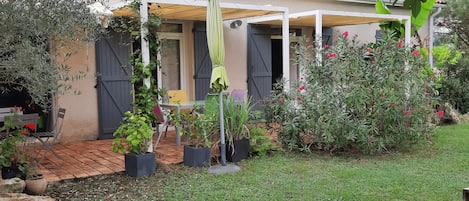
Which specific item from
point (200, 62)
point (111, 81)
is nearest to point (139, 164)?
point (111, 81)

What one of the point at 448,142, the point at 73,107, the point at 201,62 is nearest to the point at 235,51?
the point at 201,62

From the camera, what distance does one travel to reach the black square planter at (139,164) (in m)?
5.61

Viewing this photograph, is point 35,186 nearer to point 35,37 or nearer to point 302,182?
point 35,37

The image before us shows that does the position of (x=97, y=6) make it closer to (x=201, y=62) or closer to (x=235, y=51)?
(x=201, y=62)

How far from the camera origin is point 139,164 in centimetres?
561

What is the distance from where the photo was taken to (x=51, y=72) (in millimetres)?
4047

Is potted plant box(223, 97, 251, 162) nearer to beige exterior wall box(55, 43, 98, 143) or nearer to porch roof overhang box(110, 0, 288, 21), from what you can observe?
porch roof overhang box(110, 0, 288, 21)

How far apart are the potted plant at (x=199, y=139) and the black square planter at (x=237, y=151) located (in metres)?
0.32

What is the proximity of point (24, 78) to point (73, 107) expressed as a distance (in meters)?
4.04

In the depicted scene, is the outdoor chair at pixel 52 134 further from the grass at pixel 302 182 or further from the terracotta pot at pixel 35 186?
the terracotta pot at pixel 35 186

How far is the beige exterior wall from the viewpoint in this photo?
7902 millimetres

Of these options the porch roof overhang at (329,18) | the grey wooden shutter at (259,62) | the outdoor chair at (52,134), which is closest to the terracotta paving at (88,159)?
the outdoor chair at (52,134)

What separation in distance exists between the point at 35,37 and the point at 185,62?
5.53 metres

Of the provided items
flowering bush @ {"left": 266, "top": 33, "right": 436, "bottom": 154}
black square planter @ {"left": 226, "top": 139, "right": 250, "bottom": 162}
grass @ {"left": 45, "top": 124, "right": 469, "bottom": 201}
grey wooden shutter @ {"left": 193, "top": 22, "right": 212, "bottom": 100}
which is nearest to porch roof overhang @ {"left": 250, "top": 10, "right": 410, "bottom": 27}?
grey wooden shutter @ {"left": 193, "top": 22, "right": 212, "bottom": 100}
